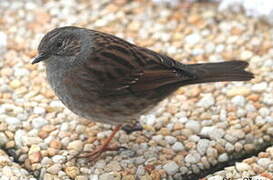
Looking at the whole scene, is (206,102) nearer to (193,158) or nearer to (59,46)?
(193,158)

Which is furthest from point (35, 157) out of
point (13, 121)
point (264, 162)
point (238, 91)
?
point (238, 91)

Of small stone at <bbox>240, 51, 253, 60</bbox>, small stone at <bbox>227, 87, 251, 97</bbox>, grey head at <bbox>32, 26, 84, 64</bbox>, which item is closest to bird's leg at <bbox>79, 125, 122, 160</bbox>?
grey head at <bbox>32, 26, 84, 64</bbox>

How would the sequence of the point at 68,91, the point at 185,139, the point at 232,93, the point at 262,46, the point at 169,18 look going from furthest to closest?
the point at 169,18
the point at 262,46
the point at 232,93
the point at 185,139
the point at 68,91

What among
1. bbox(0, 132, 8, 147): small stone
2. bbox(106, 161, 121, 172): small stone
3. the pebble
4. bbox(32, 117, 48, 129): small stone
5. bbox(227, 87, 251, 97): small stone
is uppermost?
the pebble

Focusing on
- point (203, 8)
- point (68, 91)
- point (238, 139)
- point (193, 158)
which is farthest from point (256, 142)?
point (203, 8)

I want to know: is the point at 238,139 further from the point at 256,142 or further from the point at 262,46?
the point at 262,46

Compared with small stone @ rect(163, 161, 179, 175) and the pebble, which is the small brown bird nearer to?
small stone @ rect(163, 161, 179, 175)
